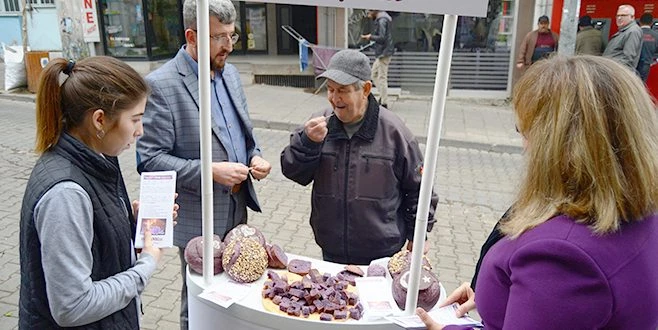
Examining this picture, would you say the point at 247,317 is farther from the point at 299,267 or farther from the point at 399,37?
the point at 399,37

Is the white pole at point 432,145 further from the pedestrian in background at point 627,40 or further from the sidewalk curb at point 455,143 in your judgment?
the pedestrian in background at point 627,40

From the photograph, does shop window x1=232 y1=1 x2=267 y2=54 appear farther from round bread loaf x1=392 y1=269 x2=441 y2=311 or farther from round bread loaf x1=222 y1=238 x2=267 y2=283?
round bread loaf x1=392 y1=269 x2=441 y2=311

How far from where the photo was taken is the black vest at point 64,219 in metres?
1.50

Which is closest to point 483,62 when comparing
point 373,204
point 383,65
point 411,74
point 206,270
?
point 411,74

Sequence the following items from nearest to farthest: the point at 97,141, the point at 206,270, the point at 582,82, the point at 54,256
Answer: the point at 582,82, the point at 54,256, the point at 97,141, the point at 206,270

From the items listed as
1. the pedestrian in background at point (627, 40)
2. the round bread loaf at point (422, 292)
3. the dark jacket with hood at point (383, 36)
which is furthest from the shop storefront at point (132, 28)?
the round bread loaf at point (422, 292)

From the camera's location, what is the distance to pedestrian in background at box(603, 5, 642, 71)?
784 centimetres

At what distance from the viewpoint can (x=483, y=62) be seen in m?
10.3

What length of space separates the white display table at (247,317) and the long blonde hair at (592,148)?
63cm

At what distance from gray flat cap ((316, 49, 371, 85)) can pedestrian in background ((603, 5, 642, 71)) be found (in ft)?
23.3

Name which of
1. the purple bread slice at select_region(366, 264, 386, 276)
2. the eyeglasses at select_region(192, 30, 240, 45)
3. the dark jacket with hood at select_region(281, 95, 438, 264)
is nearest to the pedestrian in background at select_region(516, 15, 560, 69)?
the dark jacket with hood at select_region(281, 95, 438, 264)

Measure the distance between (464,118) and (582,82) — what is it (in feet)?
26.6


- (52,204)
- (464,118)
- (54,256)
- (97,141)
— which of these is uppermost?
(97,141)

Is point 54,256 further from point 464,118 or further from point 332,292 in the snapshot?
point 464,118
